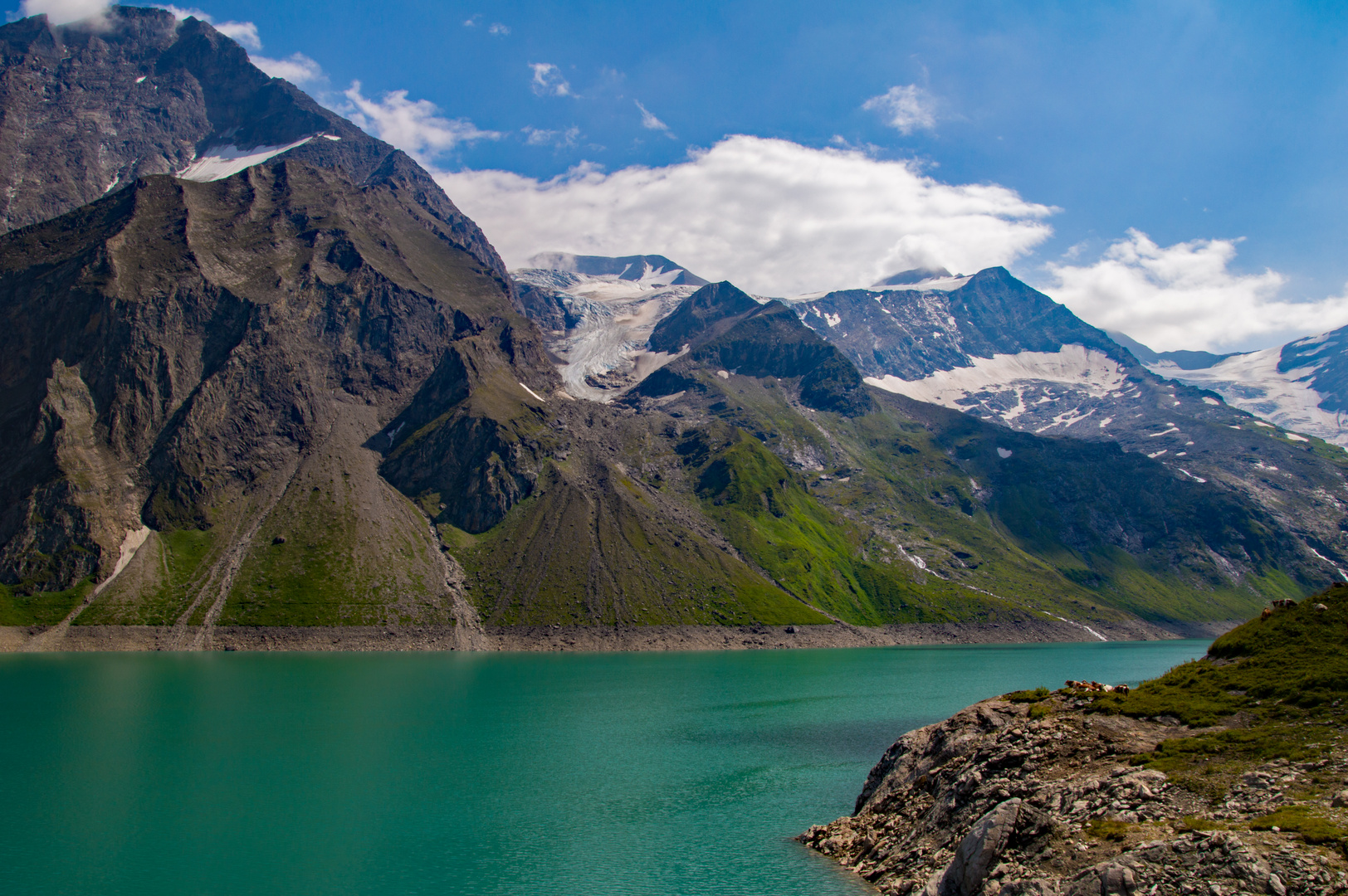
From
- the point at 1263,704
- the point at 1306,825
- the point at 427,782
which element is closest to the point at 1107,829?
the point at 1306,825

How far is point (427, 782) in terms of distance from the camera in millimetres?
76312

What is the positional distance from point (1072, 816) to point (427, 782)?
59.6 meters

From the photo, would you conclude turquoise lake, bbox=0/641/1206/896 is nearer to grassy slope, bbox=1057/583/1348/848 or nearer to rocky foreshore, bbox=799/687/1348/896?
rocky foreshore, bbox=799/687/1348/896

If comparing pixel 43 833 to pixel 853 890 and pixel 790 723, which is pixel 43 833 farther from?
pixel 790 723

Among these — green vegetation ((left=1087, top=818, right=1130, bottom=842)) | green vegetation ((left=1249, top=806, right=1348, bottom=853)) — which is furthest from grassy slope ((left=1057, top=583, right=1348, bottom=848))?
green vegetation ((left=1087, top=818, right=1130, bottom=842))

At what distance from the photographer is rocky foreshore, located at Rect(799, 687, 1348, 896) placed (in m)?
30.9

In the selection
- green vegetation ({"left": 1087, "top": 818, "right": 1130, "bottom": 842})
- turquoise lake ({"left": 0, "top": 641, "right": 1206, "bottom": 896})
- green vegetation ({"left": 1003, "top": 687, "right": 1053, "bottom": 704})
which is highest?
green vegetation ({"left": 1003, "top": 687, "right": 1053, "bottom": 704})

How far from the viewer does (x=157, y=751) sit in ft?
273

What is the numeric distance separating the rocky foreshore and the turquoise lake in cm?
665

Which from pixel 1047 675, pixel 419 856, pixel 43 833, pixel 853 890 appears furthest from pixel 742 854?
pixel 1047 675

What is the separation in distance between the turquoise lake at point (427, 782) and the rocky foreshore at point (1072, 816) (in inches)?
262

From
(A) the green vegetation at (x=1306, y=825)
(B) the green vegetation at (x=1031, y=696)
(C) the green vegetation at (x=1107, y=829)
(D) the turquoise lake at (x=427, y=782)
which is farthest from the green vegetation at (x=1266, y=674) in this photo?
(D) the turquoise lake at (x=427, y=782)

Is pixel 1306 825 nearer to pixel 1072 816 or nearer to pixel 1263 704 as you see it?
pixel 1072 816

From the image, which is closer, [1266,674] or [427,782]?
[1266,674]
